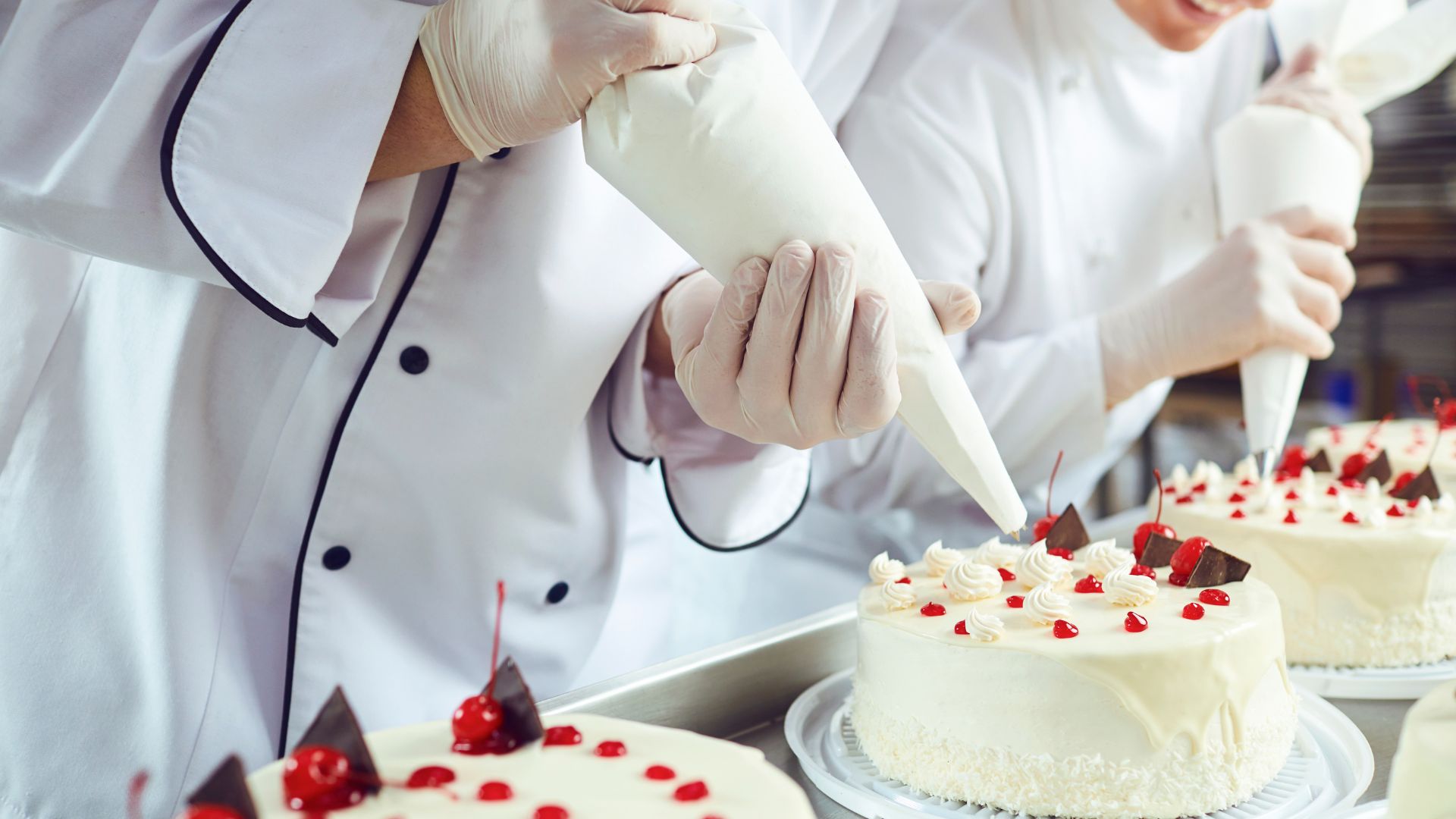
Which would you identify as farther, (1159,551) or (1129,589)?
(1159,551)

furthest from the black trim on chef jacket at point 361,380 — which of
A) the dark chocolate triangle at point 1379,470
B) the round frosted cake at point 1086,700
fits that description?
the dark chocolate triangle at point 1379,470

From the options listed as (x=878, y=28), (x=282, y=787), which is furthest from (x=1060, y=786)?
(x=878, y=28)

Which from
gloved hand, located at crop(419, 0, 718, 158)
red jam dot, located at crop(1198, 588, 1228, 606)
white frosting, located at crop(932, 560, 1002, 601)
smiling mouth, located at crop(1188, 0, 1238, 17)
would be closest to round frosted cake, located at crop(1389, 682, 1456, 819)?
red jam dot, located at crop(1198, 588, 1228, 606)

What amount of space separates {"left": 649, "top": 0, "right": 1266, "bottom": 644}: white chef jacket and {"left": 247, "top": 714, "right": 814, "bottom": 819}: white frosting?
100 centimetres

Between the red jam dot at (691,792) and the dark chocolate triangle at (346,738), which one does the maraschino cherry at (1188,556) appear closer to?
the red jam dot at (691,792)

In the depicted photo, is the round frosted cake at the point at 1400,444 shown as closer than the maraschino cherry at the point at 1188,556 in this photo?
No

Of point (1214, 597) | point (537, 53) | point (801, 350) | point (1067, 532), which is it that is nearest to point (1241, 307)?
point (1067, 532)

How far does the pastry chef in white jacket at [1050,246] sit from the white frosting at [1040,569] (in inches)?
24.3

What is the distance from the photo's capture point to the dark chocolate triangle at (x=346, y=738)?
2.58 ft

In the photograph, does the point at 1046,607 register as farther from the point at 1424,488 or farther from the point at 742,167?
the point at 1424,488

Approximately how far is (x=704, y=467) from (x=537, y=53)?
2.10 feet

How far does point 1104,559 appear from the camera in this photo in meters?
1.22

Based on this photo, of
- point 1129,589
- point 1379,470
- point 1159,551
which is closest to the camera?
point 1129,589

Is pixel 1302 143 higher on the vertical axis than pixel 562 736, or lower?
higher
